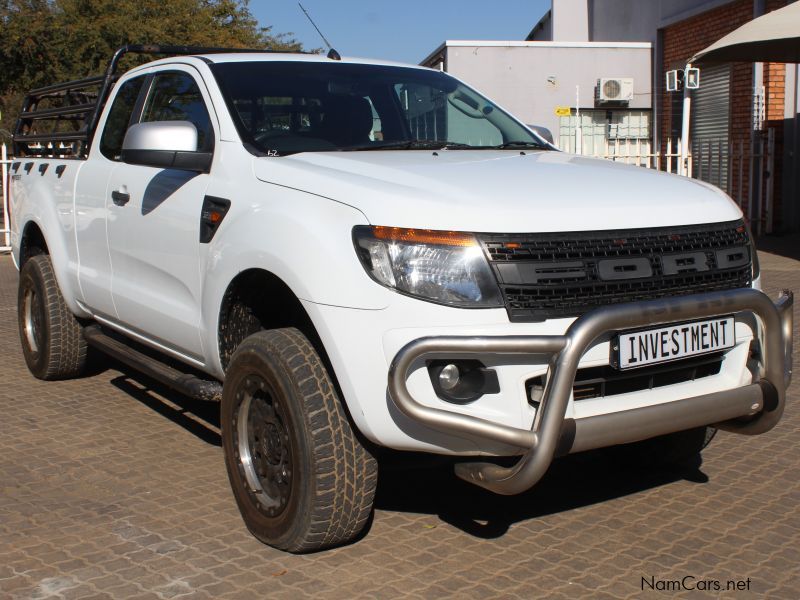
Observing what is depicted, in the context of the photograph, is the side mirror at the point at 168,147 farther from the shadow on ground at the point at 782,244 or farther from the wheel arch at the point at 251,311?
the shadow on ground at the point at 782,244

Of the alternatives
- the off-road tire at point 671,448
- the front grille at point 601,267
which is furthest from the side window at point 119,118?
the off-road tire at point 671,448

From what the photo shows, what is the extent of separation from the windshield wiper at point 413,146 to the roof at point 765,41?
308 inches

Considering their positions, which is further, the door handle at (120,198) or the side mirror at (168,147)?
the door handle at (120,198)

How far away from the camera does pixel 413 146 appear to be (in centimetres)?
448

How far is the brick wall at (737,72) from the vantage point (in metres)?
16.0

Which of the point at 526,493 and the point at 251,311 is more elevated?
the point at 251,311

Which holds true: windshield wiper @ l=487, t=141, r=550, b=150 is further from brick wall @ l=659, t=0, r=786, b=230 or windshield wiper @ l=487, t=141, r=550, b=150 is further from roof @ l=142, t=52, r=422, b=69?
brick wall @ l=659, t=0, r=786, b=230

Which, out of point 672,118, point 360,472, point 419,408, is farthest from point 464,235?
point 672,118

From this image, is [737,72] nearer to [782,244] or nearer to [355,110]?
[782,244]

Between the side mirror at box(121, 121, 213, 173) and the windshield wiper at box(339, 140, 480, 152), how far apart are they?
24.5 inches

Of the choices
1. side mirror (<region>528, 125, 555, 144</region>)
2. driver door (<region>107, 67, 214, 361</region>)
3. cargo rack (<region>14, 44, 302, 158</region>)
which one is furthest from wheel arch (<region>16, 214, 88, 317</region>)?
side mirror (<region>528, 125, 555, 144</region>)

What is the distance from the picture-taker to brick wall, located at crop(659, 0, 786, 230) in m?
16.0

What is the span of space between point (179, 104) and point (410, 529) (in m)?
2.39

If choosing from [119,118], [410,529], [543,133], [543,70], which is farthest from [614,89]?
[410,529]
